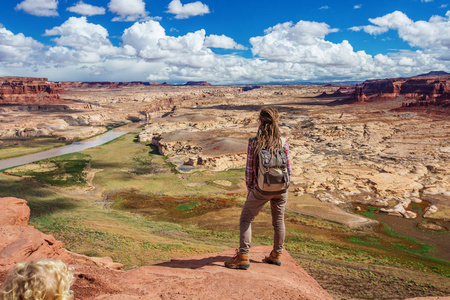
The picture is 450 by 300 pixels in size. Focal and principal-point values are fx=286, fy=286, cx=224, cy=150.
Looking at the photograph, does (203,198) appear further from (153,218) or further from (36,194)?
(36,194)

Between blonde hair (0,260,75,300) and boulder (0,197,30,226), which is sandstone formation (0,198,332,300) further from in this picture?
boulder (0,197,30,226)

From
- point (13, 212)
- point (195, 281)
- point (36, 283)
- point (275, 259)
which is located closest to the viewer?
point (36, 283)

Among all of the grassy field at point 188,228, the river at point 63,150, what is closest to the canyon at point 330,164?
the grassy field at point 188,228

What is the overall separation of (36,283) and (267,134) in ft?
14.1

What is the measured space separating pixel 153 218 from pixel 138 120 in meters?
86.3

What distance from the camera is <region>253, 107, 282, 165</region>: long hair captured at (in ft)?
18.3

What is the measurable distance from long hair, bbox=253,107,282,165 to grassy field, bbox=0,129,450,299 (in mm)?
6310

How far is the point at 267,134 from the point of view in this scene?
18.6ft

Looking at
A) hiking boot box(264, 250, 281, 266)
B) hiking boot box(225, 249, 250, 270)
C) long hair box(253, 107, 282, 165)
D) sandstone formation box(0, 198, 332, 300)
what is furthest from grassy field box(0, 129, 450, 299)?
long hair box(253, 107, 282, 165)

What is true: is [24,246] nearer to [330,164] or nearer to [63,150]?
[330,164]

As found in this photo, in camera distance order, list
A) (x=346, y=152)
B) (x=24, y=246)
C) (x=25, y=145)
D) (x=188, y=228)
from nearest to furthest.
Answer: (x=24, y=246)
(x=188, y=228)
(x=346, y=152)
(x=25, y=145)

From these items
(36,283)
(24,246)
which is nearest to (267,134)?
(36,283)

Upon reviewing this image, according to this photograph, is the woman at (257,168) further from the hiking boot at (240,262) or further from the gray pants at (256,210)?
the hiking boot at (240,262)

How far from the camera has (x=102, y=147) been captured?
53.8 metres
